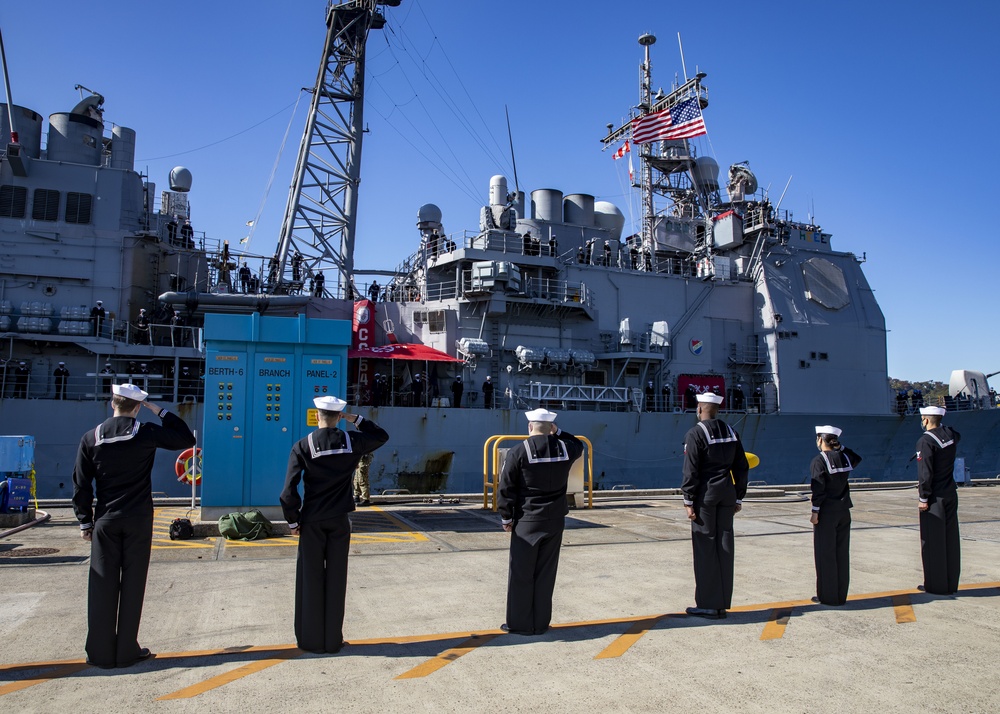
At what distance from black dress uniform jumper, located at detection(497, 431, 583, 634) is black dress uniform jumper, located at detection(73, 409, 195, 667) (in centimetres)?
205

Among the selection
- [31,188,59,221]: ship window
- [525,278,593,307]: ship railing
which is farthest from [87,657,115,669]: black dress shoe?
[525,278,593,307]: ship railing

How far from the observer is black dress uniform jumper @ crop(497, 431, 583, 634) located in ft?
15.0

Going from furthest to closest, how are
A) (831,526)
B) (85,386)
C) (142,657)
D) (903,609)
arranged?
(85,386) < (831,526) < (903,609) < (142,657)

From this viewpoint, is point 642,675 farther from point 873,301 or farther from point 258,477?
point 873,301

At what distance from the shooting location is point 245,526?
8359 mm

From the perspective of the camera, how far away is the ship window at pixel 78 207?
1730 cm

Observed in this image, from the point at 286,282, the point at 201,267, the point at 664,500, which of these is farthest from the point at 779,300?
the point at 201,267

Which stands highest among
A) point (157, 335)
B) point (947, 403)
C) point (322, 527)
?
point (157, 335)

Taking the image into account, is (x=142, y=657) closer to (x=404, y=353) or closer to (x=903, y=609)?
(x=903, y=609)

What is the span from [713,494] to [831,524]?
115cm

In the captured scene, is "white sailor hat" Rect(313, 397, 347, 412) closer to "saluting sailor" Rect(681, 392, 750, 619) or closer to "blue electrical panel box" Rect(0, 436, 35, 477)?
"saluting sailor" Rect(681, 392, 750, 619)

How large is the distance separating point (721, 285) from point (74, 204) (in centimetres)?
1832

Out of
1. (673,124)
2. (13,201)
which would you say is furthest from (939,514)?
(673,124)

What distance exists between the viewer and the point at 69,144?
17.8 m
